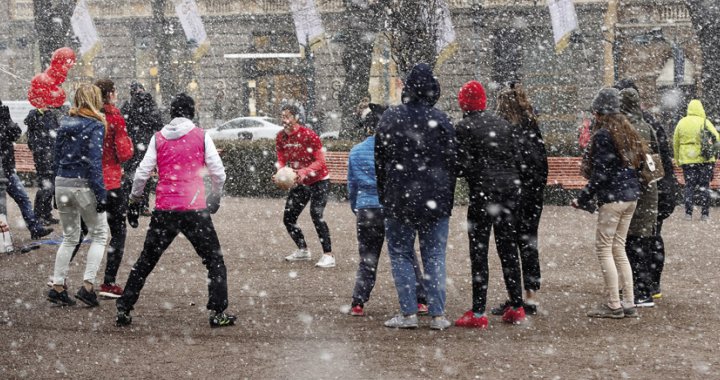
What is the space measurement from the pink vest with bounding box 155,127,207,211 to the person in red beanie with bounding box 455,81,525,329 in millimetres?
1940

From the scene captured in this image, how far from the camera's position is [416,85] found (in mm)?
7371

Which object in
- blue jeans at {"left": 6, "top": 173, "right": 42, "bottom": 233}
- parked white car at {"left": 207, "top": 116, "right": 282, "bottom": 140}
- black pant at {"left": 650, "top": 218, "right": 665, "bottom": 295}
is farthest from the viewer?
parked white car at {"left": 207, "top": 116, "right": 282, "bottom": 140}

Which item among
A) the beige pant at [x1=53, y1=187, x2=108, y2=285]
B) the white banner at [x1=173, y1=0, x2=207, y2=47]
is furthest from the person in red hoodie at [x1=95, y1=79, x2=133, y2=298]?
the white banner at [x1=173, y1=0, x2=207, y2=47]

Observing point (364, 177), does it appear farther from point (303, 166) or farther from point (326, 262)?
point (326, 262)

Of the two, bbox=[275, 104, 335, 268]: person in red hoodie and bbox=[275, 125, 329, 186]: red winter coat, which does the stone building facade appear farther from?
bbox=[275, 125, 329, 186]: red winter coat

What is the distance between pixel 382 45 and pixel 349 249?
22.3 meters

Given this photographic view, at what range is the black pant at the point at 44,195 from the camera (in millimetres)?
13484

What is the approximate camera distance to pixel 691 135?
14.9 metres

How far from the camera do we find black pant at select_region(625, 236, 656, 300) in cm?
852

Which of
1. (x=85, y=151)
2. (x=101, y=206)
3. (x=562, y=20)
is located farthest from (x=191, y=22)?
(x=101, y=206)

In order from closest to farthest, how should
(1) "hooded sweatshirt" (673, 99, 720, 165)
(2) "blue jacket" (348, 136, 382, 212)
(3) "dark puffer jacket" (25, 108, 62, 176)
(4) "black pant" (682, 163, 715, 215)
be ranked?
1. (2) "blue jacket" (348, 136, 382, 212)
2. (3) "dark puffer jacket" (25, 108, 62, 176)
3. (1) "hooded sweatshirt" (673, 99, 720, 165)
4. (4) "black pant" (682, 163, 715, 215)

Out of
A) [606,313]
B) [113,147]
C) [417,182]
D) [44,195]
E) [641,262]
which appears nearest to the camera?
[417,182]

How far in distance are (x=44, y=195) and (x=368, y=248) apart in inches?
280

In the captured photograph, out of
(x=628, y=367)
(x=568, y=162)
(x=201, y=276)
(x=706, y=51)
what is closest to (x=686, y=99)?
(x=706, y=51)
